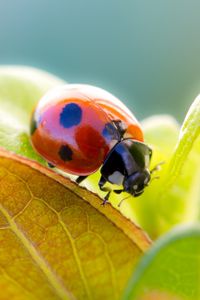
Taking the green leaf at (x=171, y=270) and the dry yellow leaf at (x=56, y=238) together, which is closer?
the green leaf at (x=171, y=270)

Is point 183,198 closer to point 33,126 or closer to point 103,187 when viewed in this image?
point 103,187

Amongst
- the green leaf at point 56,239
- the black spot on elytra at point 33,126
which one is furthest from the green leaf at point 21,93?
the green leaf at point 56,239

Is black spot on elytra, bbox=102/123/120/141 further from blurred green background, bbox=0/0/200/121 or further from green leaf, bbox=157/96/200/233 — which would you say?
blurred green background, bbox=0/0/200/121

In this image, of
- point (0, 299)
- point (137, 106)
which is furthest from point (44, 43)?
point (0, 299)

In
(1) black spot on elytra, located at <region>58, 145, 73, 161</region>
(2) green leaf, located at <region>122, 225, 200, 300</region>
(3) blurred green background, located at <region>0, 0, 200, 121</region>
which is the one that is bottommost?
(3) blurred green background, located at <region>0, 0, 200, 121</region>

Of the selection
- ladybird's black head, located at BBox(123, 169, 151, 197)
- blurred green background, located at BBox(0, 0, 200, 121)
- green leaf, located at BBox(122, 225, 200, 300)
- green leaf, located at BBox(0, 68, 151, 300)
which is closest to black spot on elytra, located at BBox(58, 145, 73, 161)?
ladybird's black head, located at BBox(123, 169, 151, 197)

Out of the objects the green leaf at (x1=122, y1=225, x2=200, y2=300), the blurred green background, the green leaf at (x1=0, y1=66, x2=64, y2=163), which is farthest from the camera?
the blurred green background

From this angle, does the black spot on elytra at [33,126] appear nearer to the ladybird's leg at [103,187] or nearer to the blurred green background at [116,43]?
the ladybird's leg at [103,187]

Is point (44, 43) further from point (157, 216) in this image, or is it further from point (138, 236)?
point (138, 236)
